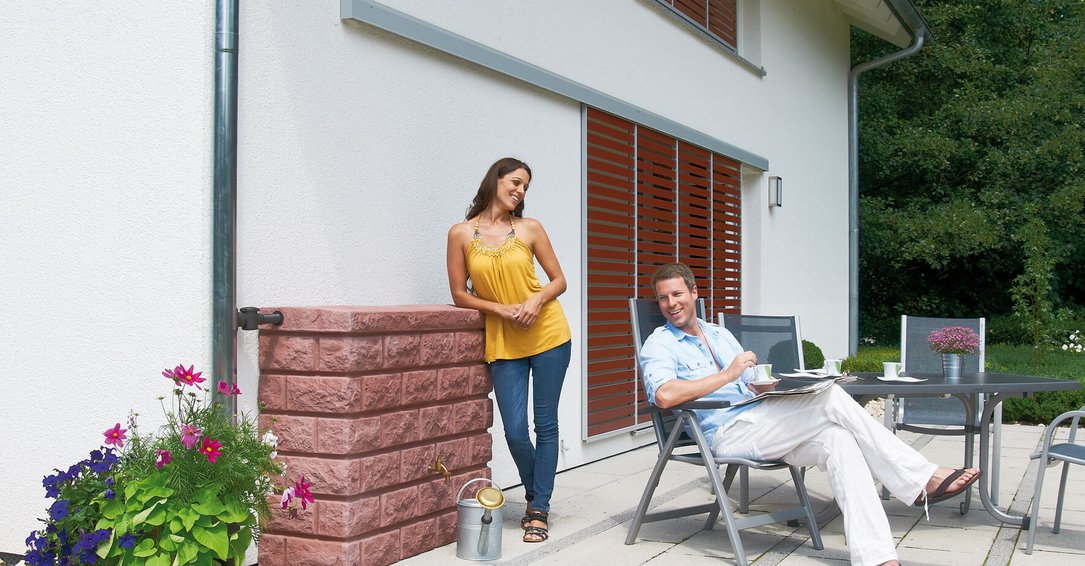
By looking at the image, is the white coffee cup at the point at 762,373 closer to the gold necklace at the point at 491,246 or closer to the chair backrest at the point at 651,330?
the chair backrest at the point at 651,330

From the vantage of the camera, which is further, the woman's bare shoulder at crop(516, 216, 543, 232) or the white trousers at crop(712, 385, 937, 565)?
the woman's bare shoulder at crop(516, 216, 543, 232)

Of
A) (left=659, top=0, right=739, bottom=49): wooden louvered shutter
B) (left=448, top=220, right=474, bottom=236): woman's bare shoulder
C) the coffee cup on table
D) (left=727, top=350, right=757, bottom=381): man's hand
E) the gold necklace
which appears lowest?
the coffee cup on table

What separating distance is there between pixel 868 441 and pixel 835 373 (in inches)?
35.9

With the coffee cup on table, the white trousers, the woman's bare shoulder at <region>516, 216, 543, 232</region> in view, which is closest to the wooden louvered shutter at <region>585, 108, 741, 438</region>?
the woman's bare shoulder at <region>516, 216, 543, 232</region>

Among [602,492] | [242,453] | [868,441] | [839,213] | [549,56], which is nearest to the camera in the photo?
[242,453]

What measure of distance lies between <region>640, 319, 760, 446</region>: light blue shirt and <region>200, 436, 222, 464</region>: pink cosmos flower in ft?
6.28

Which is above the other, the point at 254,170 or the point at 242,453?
the point at 254,170

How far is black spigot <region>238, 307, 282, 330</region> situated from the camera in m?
3.89

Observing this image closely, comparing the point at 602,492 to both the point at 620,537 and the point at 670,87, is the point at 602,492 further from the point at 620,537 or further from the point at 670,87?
the point at 670,87

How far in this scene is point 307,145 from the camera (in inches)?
174

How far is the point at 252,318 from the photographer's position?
3.89 m

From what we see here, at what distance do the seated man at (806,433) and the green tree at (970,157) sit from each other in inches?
459

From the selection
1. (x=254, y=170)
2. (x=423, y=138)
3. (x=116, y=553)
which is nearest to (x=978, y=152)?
(x=423, y=138)

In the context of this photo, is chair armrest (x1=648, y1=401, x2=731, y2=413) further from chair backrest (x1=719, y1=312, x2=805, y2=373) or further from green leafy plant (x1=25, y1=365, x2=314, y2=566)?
green leafy plant (x1=25, y1=365, x2=314, y2=566)
